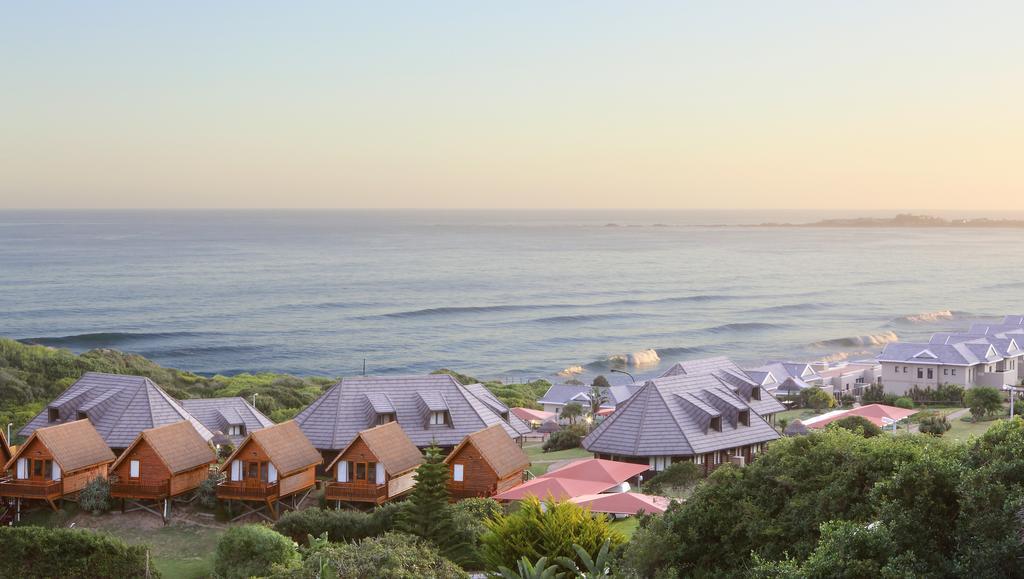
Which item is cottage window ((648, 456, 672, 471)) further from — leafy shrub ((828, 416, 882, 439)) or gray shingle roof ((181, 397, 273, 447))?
gray shingle roof ((181, 397, 273, 447))

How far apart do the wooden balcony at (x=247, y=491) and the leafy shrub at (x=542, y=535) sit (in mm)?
12462

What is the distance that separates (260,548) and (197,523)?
27.6ft

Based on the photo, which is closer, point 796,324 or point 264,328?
point 264,328

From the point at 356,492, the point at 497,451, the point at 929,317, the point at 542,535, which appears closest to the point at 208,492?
the point at 356,492

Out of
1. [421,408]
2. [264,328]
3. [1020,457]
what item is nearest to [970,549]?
[1020,457]

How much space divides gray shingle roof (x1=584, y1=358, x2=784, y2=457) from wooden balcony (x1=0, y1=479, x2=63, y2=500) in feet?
63.0

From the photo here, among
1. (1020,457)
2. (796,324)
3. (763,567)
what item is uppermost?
(1020,457)

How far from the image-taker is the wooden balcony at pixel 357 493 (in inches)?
1353

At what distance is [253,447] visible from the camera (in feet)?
113

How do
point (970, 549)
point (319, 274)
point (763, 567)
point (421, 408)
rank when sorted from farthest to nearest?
point (319, 274) → point (421, 408) → point (763, 567) → point (970, 549)

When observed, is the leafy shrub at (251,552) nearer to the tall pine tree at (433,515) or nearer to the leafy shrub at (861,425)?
the tall pine tree at (433,515)

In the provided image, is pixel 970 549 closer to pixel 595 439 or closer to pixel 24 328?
pixel 595 439

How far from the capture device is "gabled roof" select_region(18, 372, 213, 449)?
3856 cm

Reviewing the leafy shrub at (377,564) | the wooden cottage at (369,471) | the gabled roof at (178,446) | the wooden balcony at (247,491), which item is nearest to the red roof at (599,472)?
the wooden cottage at (369,471)
